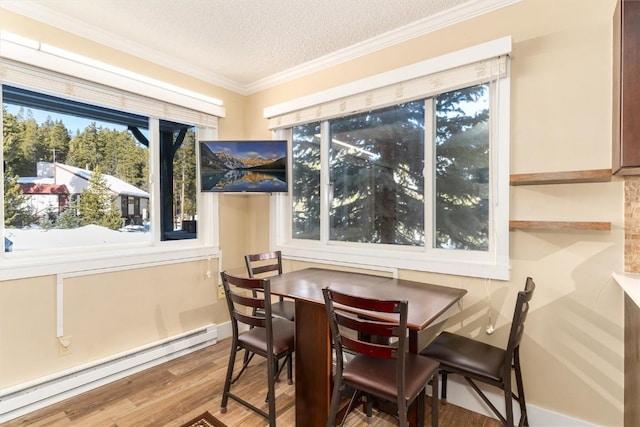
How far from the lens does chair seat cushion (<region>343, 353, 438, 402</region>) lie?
1467 mm

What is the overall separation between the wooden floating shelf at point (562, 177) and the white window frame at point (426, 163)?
0.42 ft

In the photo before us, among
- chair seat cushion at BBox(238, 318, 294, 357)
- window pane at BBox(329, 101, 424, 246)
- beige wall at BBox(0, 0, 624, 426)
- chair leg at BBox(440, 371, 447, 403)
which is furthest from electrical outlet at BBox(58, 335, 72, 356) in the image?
chair leg at BBox(440, 371, 447, 403)

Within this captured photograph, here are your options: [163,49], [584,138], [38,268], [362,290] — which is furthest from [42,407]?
[584,138]

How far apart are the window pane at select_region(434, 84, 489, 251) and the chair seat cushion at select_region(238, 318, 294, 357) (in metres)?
1.30

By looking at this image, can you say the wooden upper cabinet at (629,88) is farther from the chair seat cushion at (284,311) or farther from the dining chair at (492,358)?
the chair seat cushion at (284,311)

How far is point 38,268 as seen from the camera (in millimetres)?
2158

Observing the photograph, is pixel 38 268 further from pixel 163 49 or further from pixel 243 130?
pixel 243 130

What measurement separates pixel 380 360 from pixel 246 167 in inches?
84.1

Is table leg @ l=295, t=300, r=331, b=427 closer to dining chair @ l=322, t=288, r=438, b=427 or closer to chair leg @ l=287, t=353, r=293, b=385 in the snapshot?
dining chair @ l=322, t=288, r=438, b=427

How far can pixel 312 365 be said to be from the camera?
1.85 metres

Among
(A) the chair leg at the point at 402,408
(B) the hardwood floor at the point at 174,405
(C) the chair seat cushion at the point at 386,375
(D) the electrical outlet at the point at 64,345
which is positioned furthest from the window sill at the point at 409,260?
(D) the electrical outlet at the point at 64,345

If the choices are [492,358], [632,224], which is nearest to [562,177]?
[632,224]

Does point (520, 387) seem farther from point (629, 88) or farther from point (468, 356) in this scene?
point (629, 88)

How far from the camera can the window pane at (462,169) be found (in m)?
2.18
